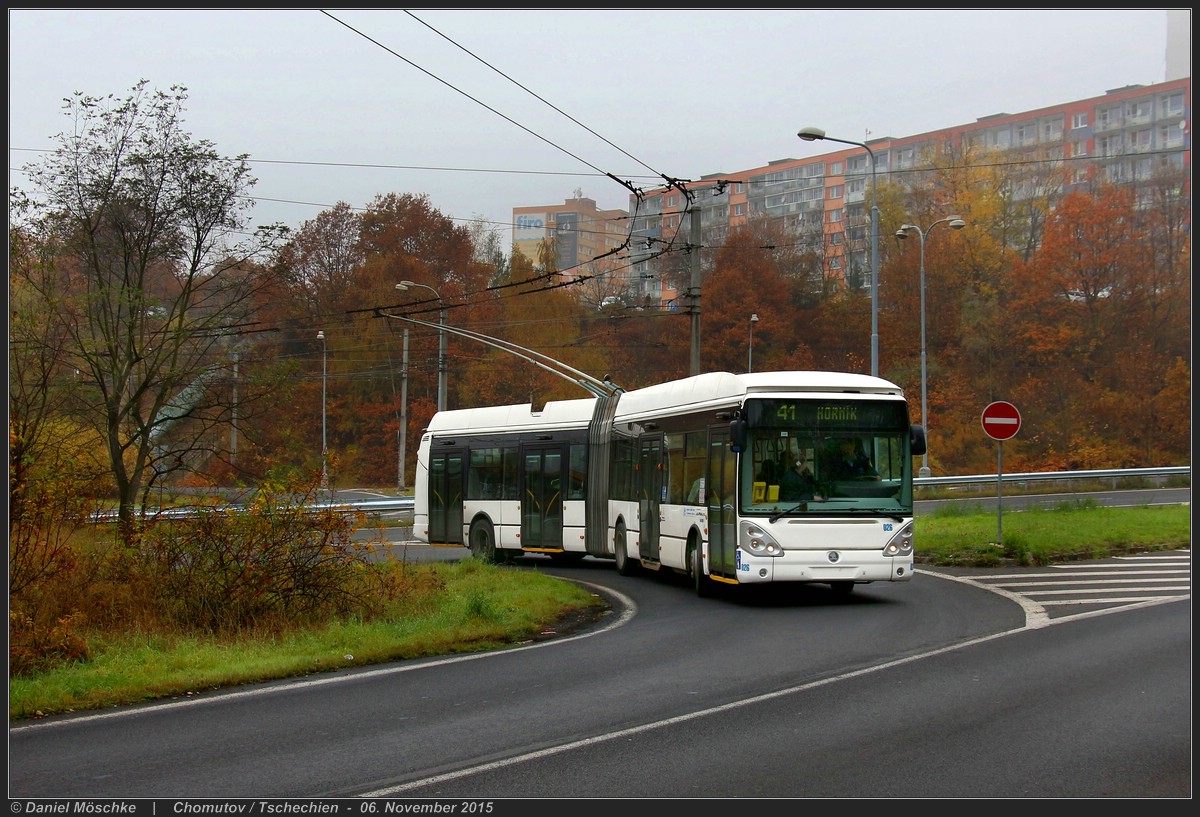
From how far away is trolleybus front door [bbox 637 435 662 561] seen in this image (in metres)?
20.6

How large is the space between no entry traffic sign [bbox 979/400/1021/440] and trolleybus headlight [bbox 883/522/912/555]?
250 inches

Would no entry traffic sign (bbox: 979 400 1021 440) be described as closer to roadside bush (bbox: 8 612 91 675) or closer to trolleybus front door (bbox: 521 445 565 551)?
trolleybus front door (bbox: 521 445 565 551)

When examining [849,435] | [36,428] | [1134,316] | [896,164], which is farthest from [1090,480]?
[896,164]

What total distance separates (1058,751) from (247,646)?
7.95m

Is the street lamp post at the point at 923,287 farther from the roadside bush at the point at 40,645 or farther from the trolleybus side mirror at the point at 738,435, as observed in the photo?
the roadside bush at the point at 40,645

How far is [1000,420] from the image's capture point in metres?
22.4

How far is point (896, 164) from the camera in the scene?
105 m

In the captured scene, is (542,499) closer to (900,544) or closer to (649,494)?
(649,494)

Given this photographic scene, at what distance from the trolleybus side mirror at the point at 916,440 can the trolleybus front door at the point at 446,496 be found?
1277 centimetres

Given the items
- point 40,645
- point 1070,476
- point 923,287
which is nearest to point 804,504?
point 40,645

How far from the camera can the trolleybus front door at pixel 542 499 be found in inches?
983

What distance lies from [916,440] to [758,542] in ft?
7.92

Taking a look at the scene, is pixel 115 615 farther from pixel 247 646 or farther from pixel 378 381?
pixel 378 381

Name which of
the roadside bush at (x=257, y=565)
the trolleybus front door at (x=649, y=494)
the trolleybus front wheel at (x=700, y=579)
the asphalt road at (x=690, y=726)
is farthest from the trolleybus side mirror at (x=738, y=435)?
the roadside bush at (x=257, y=565)
